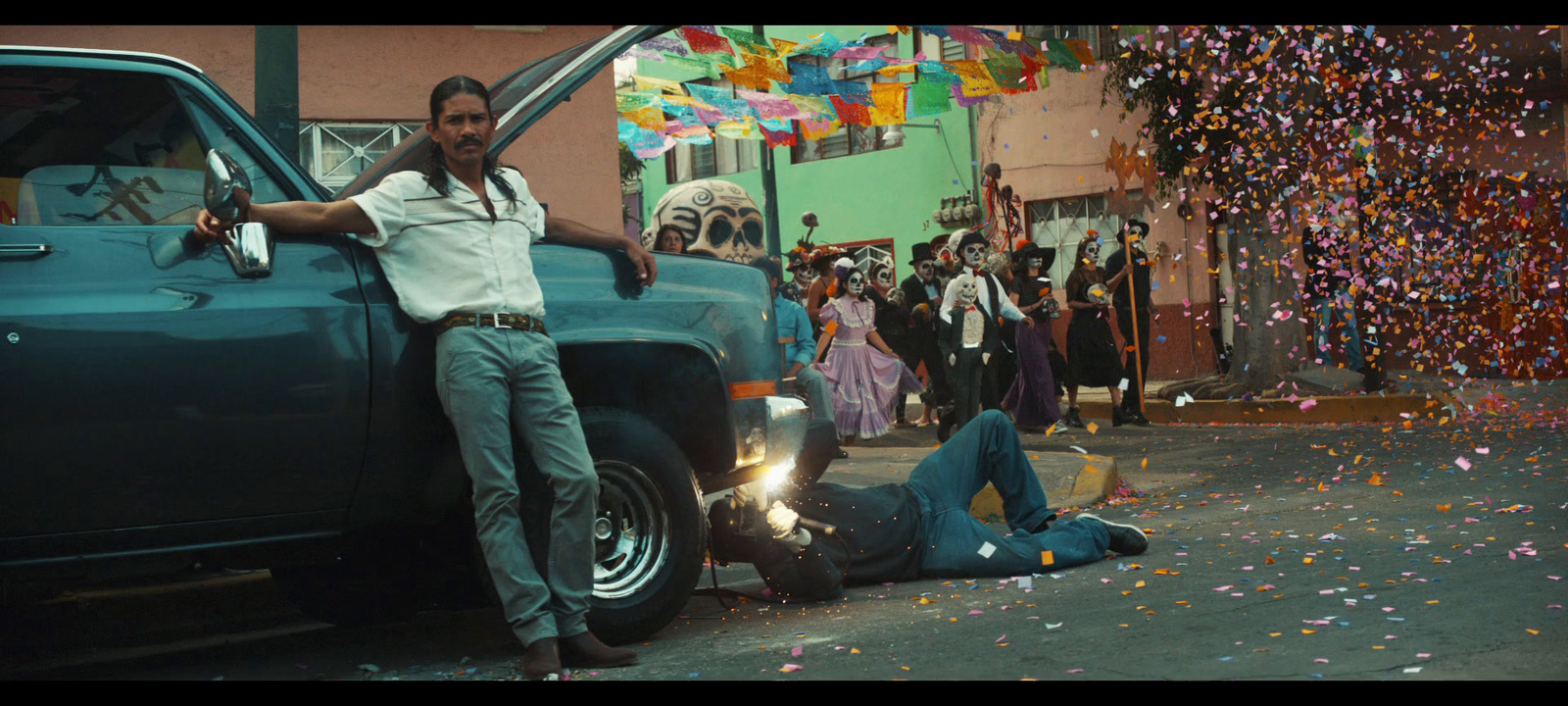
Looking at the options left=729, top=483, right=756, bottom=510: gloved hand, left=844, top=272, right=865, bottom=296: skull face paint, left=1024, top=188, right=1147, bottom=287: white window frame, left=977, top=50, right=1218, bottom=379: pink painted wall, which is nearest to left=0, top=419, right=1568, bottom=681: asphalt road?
left=729, top=483, right=756, bottom=510: gloved hand

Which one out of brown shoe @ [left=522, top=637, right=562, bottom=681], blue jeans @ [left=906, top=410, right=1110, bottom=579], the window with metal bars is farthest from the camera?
the window with metal bars

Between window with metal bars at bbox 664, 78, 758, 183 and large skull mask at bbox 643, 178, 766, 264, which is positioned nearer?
large skull mask at bbox 643, 178, 766, 264

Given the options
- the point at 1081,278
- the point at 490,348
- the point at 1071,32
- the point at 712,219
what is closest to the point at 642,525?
the point at 490,348

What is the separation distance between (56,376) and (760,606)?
2.68 meters

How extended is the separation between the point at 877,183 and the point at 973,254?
1541 centimetres

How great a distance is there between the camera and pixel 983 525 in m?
6.31

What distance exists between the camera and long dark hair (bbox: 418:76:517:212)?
477 cm

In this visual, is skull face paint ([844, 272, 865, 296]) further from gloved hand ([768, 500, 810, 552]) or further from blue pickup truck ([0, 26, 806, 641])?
blue pickup truck ([0, 26, 806, 641])

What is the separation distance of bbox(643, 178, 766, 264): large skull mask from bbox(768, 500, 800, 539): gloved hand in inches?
229

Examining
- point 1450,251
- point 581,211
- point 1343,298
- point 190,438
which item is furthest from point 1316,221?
point 190,438

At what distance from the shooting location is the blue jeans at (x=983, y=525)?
20.1 ft

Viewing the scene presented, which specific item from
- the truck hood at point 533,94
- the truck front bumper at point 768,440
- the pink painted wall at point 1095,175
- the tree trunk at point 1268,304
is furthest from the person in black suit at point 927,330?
the truck hood at point 533,94

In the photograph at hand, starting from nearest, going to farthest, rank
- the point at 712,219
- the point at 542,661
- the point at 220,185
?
the point at 220,185, the point at 542,661, the point at 712,219

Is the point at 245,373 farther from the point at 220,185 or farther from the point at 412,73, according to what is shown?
the point at 412,73
